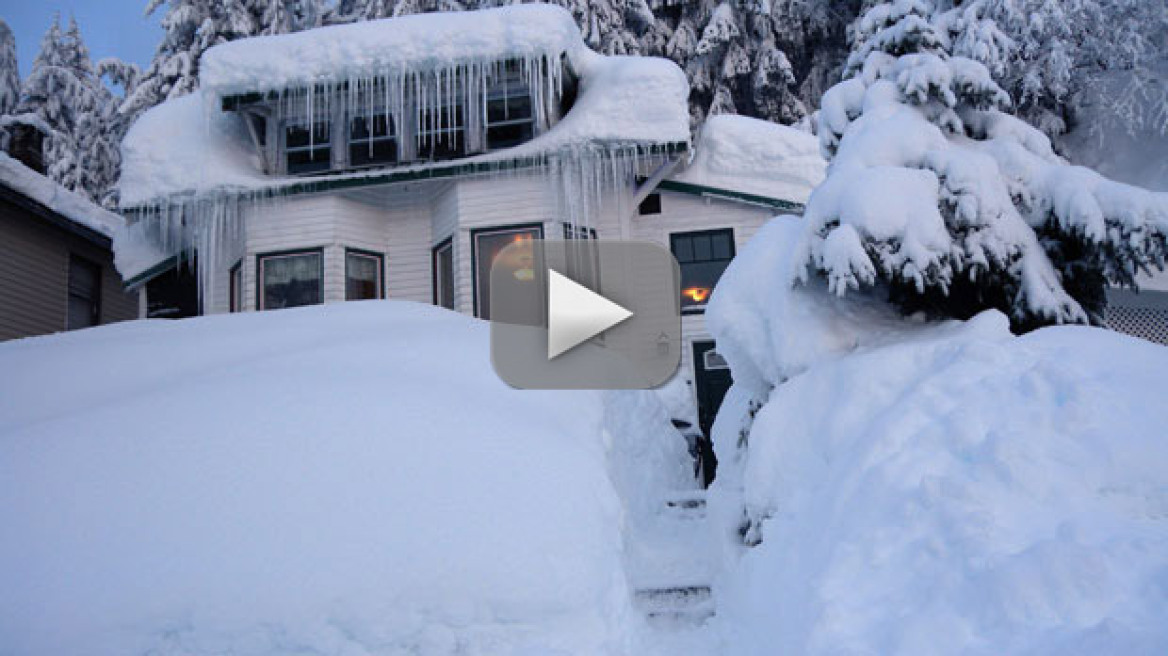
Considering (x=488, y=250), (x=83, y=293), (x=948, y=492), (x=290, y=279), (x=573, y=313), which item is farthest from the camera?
(x=83, y=293)

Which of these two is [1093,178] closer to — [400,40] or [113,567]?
[113,567]

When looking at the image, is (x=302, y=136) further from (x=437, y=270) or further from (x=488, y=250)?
(x=488, y=250)

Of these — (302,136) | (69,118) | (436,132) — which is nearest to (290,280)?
(302,136)

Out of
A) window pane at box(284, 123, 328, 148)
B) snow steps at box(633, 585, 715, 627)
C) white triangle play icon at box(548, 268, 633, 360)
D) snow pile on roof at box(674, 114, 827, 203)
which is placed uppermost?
window pane at box(284, 123, 328, 148)

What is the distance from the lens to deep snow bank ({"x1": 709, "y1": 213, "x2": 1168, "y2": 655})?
239cm

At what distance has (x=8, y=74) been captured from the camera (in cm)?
2127

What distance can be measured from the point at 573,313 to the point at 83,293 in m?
15.3

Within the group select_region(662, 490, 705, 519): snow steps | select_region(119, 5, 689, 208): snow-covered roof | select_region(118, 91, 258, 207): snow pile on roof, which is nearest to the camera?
select_region(662, 490, 705, 519): snow steps

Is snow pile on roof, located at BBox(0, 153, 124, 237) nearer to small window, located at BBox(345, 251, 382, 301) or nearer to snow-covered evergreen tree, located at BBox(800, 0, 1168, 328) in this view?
small window, located at BBox(345, 251, 382, 301)

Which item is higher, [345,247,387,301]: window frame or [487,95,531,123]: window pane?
[487,95,531,123]: window pane

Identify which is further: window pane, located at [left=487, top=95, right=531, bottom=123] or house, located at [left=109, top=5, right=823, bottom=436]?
window pane, located at [left=487, top=95, right=531, bottom=123]

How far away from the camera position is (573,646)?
328cm

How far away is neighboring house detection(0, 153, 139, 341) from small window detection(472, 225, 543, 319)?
26.6ft

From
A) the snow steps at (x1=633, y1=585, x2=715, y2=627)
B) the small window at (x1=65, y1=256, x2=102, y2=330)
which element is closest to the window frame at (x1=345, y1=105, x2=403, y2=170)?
the small window at (x1=65, y1=256, x2=102, y2=330)
